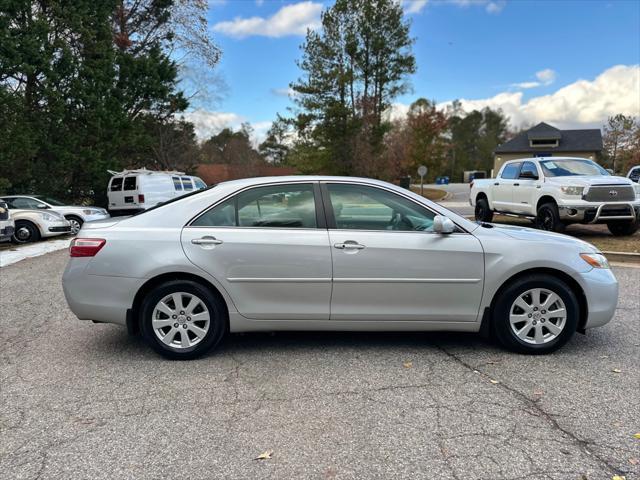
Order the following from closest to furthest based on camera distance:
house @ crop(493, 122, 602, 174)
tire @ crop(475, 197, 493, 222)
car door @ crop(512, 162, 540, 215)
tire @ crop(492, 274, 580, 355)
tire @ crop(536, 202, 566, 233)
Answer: tire @ crop(492, 274, 580, 355) < tire @ crop(536, 202, 566, 233) < car door @ crop(512, 162, 540, 215) < tire @ crop(475, 197, 493, 222) < house @ crop(493, 122, 602, 174)

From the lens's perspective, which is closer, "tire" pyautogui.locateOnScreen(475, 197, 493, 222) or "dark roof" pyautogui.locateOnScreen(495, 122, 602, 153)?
"tire" pyautogui.locateOnScreen(475, 197, 493, 222)

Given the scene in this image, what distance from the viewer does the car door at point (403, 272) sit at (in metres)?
3.89

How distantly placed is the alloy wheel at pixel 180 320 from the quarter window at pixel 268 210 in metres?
0.66

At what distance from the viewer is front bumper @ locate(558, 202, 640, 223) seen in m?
9.89

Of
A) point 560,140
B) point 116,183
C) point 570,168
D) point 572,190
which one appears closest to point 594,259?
point 572,190

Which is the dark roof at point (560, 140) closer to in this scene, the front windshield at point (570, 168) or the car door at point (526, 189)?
the car door at point (526, 189)

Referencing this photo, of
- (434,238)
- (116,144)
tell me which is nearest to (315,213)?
(434,238)

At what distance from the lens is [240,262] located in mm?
3891

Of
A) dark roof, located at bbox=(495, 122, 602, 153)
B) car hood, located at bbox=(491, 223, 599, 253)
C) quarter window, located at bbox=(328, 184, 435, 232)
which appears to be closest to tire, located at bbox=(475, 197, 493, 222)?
car hood, located at bbox=(491, 223, 599, 253)

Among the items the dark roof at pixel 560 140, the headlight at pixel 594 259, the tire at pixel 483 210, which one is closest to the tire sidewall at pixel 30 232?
the tire at pixel 483 210

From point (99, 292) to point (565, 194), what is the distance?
9.67m

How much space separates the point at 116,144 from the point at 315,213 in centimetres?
1920

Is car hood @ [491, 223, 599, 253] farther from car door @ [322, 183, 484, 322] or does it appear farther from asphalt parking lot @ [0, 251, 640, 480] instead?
asphalt parking lot @ [0, 251, 640, 480]

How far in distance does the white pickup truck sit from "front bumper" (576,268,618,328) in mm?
6693
